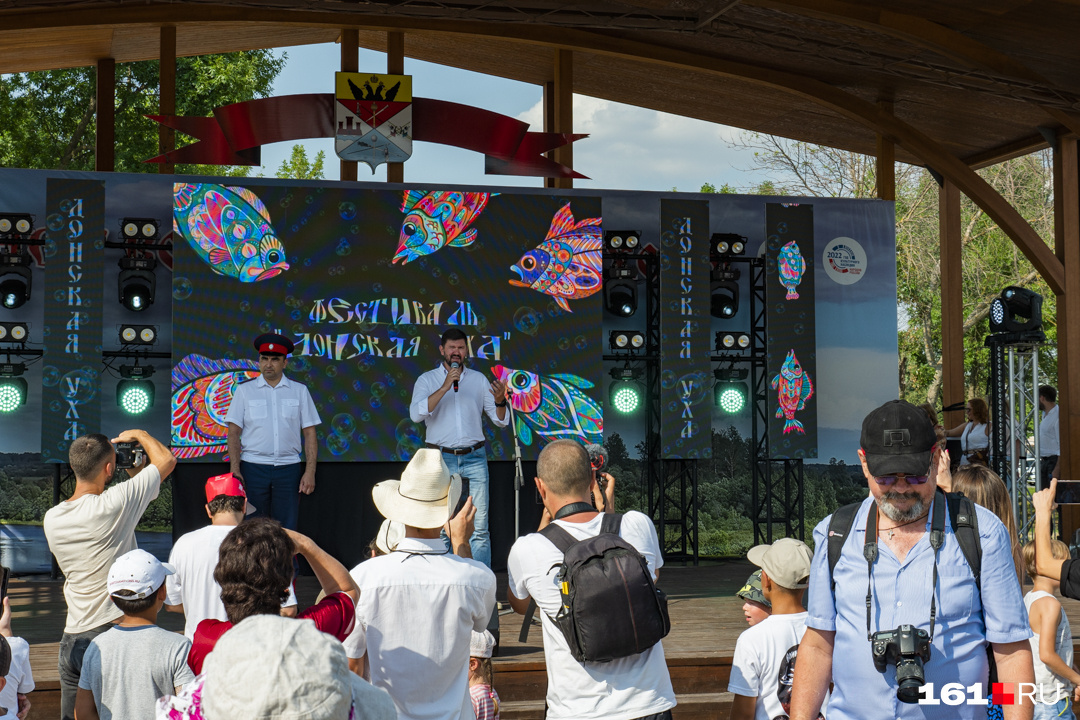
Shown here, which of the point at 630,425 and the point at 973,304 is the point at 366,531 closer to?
the point at 630,425

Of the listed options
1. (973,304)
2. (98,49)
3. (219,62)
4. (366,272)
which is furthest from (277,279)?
(973,304)

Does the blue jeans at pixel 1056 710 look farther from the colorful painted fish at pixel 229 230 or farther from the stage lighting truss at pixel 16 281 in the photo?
the stage lighting truss at pixel 16 281

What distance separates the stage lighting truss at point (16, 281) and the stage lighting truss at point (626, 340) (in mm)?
4608

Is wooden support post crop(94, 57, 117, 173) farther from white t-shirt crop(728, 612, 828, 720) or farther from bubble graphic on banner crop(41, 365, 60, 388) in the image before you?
white t-shirt crop(728, 612, 828, 720)

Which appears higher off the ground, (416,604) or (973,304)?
(973,304)

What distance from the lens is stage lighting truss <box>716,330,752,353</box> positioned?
9.48 meters

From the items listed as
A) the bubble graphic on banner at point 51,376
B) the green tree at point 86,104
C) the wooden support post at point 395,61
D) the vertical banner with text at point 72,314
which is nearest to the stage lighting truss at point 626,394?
the wooden support post at point 395,61

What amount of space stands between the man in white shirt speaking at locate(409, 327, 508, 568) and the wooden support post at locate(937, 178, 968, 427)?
5.90 metres

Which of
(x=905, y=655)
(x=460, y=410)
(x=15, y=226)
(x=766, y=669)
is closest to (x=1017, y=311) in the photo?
(x=460, y=410)

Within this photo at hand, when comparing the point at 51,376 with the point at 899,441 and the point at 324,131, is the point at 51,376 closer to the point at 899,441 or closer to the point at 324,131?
the point at 324,131

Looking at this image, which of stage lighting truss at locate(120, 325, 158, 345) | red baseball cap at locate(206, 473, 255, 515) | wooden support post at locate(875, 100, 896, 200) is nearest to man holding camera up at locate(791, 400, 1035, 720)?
red baseball cap at locate(206, 473, 255, 515)

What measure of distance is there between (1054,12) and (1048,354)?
18.1 m

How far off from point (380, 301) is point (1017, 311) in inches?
206

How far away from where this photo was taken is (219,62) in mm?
17625
